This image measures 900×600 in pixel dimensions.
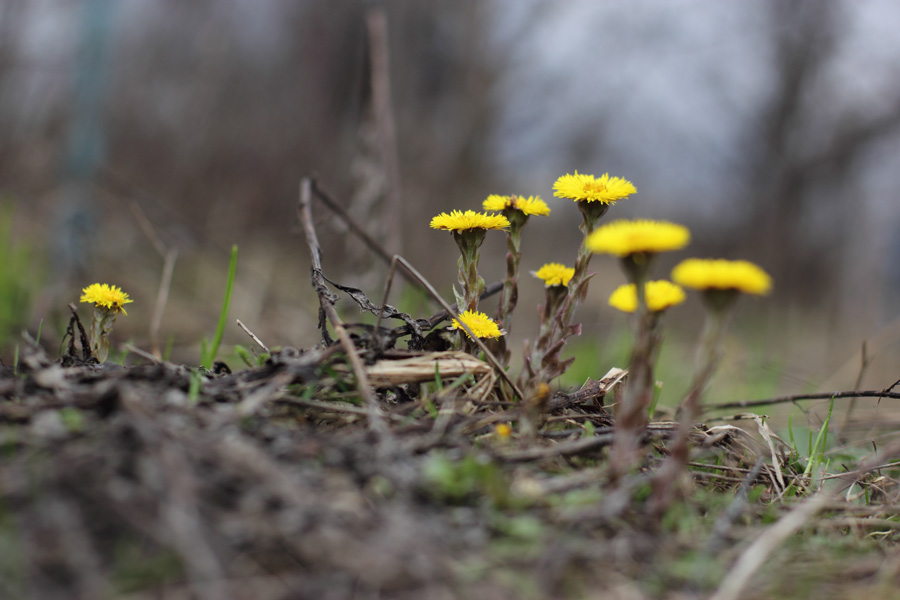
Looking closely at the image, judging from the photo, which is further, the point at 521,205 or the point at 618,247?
the point at 521,205

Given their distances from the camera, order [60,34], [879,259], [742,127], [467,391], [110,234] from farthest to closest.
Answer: [742,127] → [879,259] → [110,234] → [60,34] → [467,391]

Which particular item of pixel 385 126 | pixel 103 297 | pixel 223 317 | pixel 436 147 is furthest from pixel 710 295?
pixel 436 147

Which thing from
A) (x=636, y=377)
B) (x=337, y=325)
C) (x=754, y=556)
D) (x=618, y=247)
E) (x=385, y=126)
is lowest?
(x=754, y=556)

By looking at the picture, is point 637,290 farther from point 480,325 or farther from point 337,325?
point 337,325

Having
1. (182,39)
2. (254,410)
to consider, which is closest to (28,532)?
(254,410)

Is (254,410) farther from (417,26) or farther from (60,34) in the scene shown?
(417,26)

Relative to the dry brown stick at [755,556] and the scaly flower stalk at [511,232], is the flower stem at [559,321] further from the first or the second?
the dry brown stick at [755,556]
